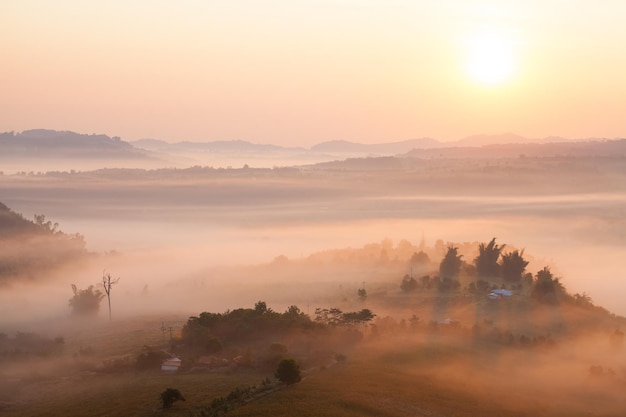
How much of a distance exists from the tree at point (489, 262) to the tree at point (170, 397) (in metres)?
86.5

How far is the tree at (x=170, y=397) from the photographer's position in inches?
2362

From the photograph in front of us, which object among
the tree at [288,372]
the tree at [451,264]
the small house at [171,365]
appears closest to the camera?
the tree at [288,372]

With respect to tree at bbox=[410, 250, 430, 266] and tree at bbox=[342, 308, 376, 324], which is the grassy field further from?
tree at bbox=[410, 250, 430, 266]

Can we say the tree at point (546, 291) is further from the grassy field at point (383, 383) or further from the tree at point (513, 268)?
the grassy field at point (383, 383)

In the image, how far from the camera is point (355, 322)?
92.4 metres

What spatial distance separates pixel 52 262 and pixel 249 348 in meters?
103

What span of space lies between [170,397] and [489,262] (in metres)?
88.8

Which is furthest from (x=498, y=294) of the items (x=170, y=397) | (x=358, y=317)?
(x=170, y=397)

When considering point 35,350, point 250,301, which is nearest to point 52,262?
point 250,301

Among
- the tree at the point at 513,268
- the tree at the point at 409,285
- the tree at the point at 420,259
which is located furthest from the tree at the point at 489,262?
the tree at the point at 409,285

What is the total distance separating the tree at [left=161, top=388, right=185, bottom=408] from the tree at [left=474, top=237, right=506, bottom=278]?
284ft

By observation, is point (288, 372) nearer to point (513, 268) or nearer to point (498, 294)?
point (498, 294)

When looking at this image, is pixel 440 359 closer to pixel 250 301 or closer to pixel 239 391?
pixel 239 391

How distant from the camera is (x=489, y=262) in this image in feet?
445
